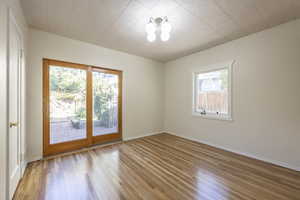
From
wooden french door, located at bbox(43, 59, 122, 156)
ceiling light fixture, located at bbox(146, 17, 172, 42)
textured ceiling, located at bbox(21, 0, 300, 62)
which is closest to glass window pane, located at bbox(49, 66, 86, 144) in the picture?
wooden french door, located at bbox(43, 59, 122, 156)

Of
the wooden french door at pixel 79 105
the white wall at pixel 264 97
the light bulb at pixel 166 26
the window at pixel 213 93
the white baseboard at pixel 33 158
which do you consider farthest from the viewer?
the window at pixel 213 93

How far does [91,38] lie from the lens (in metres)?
2.96

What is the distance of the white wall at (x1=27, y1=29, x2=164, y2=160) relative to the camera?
99.6 inches

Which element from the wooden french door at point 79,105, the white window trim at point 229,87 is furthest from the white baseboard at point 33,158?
the white window trim at point 229,87

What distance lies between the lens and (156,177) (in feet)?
6.64

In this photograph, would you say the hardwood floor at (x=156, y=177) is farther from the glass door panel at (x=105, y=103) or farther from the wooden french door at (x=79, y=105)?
the glass door panel at (x=105, y=103)

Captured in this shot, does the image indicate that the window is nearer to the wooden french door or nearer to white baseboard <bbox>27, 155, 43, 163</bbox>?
the wooden french door

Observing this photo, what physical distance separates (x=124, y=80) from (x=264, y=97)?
133 inches

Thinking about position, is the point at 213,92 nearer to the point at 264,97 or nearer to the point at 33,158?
the point at 264,97

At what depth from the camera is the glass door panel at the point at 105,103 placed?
337 centimetres

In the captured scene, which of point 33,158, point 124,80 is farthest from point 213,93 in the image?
point 33,158

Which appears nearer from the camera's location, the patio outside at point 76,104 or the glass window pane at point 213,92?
the patio outside at point 76,104

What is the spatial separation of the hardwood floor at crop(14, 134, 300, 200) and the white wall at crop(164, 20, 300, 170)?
31 centimetres

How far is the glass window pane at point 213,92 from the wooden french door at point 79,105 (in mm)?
2394
